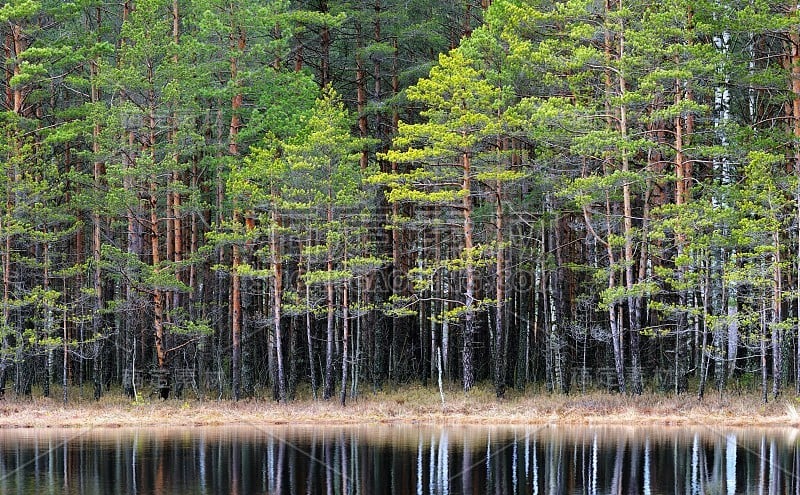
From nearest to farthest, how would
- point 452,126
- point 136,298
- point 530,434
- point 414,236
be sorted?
point 530,434, point 452,126, point 136,298, point 414,236

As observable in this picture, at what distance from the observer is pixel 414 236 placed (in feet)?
157

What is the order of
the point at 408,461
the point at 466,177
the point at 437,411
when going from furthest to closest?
1. the point at 466,177
2. the point at 437,411
3. the point at 408,461

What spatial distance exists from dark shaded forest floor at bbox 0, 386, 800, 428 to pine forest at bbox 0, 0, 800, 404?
1096 millimetres

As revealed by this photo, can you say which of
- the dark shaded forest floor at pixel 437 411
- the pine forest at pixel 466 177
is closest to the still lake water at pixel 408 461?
the dark shaded forest floor at pixel 437 411

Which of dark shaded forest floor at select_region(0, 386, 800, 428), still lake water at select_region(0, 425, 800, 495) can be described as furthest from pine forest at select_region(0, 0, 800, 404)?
still lake water at select_region(0, 425, 800, 495)

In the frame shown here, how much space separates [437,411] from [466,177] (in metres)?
8.81

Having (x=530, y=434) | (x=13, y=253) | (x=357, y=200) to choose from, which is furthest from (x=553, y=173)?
(x=13, y=253)

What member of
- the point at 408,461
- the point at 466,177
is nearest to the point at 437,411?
the point at 466,177

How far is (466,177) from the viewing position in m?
37.0

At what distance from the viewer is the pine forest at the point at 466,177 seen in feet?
111

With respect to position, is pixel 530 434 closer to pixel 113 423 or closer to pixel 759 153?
pixel 759 153

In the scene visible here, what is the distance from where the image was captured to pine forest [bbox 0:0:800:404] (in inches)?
1336

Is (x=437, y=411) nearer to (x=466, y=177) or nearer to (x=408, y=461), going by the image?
(x=466, y=177)

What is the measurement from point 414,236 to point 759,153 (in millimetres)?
19688
